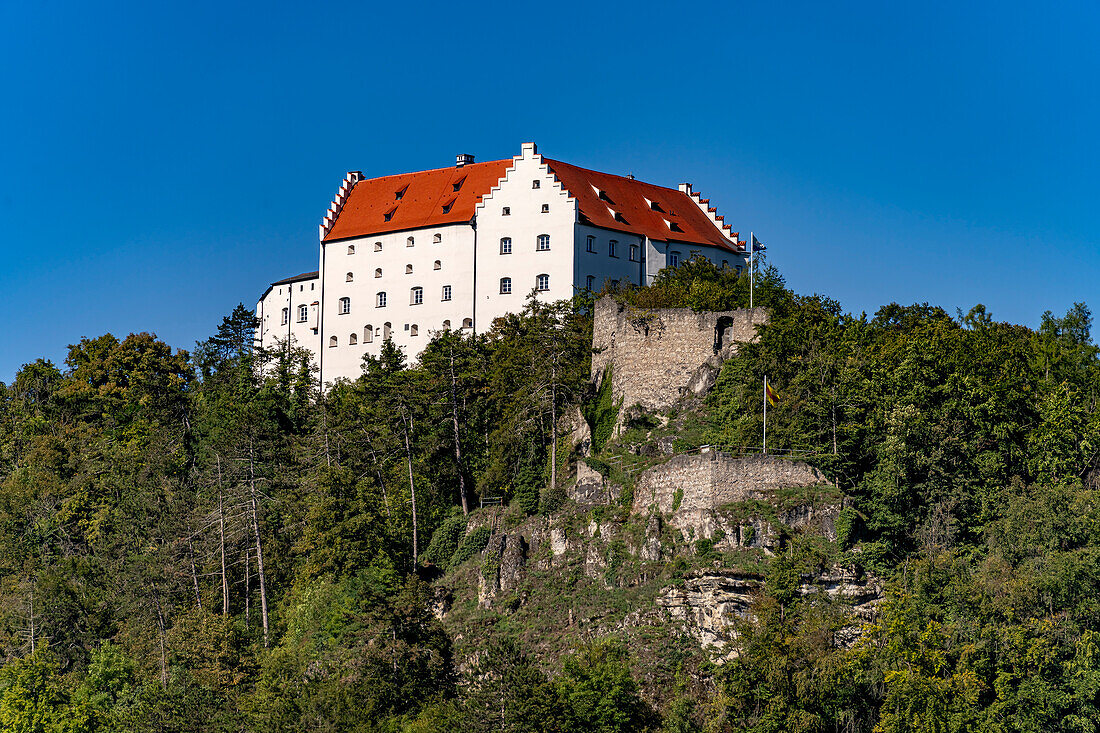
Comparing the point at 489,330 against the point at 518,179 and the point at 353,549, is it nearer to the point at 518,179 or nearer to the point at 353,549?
the point at 518,179

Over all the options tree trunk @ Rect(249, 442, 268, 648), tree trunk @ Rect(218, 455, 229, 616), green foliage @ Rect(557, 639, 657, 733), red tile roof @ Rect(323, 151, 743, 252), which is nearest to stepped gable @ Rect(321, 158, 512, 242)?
red tile roof @ Rect(323, 151, 743, 252)

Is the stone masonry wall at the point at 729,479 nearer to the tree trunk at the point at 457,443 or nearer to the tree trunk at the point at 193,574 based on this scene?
the tree trunk at the point at 457,443

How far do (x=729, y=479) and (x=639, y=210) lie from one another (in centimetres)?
3363

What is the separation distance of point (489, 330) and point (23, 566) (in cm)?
2438

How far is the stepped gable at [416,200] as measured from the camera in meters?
83.2

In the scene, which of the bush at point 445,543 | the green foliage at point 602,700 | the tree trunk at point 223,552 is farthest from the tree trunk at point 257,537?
the green foliage at point 602,700

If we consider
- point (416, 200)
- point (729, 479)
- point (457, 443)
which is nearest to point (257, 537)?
point (457, 443)

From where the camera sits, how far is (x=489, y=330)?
74500 millimetres

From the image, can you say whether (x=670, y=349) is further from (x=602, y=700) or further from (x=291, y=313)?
(x=291, y=313)

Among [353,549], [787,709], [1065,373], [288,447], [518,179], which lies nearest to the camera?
[787,709]

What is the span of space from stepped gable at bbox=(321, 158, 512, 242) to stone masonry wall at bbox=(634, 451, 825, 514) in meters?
31.8

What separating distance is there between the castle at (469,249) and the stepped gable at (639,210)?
3.8 inches

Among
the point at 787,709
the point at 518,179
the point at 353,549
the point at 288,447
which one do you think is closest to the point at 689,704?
the point at 787,709

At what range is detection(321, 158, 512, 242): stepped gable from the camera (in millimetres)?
83188
